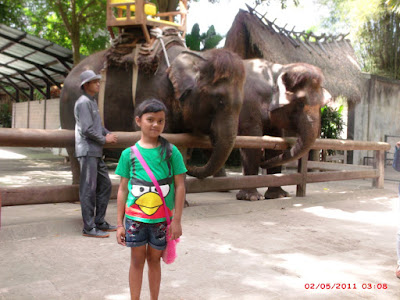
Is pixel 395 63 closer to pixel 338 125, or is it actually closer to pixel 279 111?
pixel 338 125

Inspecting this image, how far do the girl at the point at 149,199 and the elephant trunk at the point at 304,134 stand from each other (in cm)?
392

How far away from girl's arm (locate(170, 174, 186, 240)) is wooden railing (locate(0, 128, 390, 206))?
224 centimetres

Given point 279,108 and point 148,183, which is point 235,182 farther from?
point 148,183

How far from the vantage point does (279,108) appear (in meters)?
6.72

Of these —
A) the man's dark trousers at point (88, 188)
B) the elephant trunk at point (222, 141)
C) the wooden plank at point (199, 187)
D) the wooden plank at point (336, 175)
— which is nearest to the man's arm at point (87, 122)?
the man's dark trousers at point (88, 188)

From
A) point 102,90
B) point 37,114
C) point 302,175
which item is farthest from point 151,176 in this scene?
point 37,114

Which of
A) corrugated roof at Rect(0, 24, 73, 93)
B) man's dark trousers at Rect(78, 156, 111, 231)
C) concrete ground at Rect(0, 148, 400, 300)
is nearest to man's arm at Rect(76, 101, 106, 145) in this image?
man's dark trousers at Rect(78, 156, 111, 231)

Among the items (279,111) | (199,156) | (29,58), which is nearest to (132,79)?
(279,111)

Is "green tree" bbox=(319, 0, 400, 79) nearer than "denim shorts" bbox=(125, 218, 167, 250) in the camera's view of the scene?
No

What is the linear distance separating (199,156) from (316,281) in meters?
10.2

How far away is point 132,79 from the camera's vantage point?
20.6ft

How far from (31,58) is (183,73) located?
12.6m

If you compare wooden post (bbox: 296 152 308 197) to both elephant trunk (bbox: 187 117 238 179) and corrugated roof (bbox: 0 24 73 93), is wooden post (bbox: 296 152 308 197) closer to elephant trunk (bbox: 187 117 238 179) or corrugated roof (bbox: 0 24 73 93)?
elephant trunk (bbox: 187 117 238 179)

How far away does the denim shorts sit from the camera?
2475 millimetres
